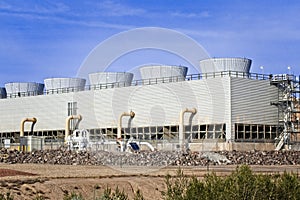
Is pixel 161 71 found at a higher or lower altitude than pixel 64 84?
higher

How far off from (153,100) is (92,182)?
43.4m

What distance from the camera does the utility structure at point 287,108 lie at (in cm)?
6656

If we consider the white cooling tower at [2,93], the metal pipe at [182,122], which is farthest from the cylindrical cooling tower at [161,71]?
the white cooling tower at [2,93]

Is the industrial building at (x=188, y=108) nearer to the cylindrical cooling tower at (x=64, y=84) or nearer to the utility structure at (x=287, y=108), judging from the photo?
the utility structure at (x=287, y=108)

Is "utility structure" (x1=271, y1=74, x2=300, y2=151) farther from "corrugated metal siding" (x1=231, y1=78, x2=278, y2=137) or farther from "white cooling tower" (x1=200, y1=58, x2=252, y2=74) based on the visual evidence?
"white cooling tower" (x1=200, y1=58, x2=252, y2=74)

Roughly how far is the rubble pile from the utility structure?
10615mm

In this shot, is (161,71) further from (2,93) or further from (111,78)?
(2,93)

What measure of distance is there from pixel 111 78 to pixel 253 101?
22.1m

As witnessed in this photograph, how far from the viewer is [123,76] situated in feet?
261

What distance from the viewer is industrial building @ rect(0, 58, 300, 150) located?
64938 mm

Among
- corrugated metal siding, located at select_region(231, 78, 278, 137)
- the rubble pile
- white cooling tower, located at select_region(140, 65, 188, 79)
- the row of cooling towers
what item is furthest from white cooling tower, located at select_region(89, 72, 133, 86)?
Result: the rubble pile

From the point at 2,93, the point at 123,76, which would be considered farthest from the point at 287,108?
the point at 2,93

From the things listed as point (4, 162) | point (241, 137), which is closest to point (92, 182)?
point (4, 162)

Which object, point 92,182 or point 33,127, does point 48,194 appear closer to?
point 92,182
